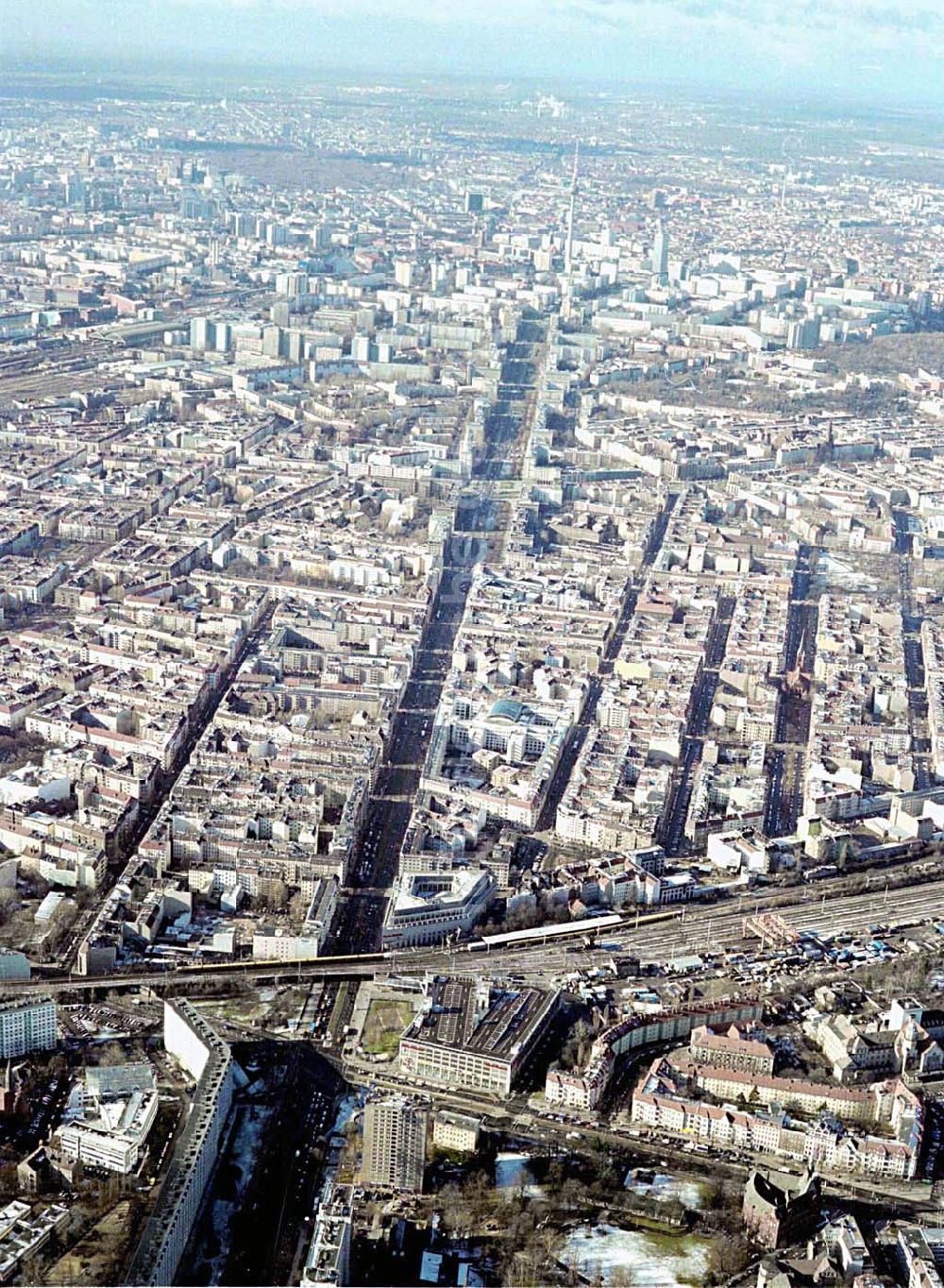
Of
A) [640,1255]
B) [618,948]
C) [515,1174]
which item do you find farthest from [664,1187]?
[618,948]

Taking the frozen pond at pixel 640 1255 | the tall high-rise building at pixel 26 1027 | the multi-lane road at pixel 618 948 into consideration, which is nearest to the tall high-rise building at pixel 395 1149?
the frozen pond at pixel 640 1255

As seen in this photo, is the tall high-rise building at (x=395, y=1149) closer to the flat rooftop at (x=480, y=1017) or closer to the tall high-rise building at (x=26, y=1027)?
the flat rooftop at (x=480, y=1017)

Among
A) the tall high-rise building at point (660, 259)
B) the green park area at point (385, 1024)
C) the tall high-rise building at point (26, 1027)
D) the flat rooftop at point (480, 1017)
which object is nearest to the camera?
the tall high-rise building at point (26, 1027)

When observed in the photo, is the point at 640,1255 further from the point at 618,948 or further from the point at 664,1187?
the point at 618,948

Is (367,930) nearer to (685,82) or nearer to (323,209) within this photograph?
(323,209)

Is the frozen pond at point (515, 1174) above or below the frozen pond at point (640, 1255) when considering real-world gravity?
above

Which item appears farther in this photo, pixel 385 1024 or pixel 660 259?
pixel 660 259
